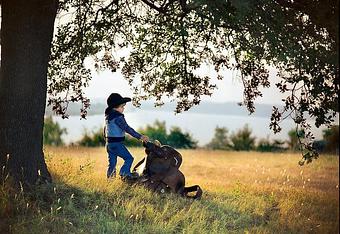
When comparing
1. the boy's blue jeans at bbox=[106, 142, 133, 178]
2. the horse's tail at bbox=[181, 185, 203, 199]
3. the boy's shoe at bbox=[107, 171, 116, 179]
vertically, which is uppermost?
the boy's blue jeans at bbox=[106, 142, 133, 178]

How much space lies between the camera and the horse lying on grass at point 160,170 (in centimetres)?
934

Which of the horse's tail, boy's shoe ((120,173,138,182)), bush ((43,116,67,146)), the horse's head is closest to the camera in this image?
the horse's head

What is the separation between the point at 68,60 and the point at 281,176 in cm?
503

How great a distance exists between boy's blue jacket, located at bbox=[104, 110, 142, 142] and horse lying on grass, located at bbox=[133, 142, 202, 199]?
1.57ft

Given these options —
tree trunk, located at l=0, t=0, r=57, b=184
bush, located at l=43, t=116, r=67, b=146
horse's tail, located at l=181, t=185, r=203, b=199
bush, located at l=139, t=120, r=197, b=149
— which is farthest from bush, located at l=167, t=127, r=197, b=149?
tree trunk, located at l=0, t=0, r=57, b=184

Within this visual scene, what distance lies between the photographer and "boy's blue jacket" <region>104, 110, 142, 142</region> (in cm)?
951

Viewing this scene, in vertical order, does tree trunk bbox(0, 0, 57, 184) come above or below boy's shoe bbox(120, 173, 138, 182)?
above

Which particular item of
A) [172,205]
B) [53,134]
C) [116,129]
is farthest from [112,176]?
[53,134]

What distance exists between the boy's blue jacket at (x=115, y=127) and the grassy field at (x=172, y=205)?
0.69 meters

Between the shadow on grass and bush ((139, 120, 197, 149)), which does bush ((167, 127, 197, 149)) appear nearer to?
bush ((139, 120, 197, 149))

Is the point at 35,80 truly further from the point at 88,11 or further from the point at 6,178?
the point at 88,11

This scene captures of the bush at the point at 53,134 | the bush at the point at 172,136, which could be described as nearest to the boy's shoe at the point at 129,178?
the bush at the point at 53,134

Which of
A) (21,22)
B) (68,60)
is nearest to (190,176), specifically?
(68,60)

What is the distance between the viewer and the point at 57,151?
13125 millimetres
